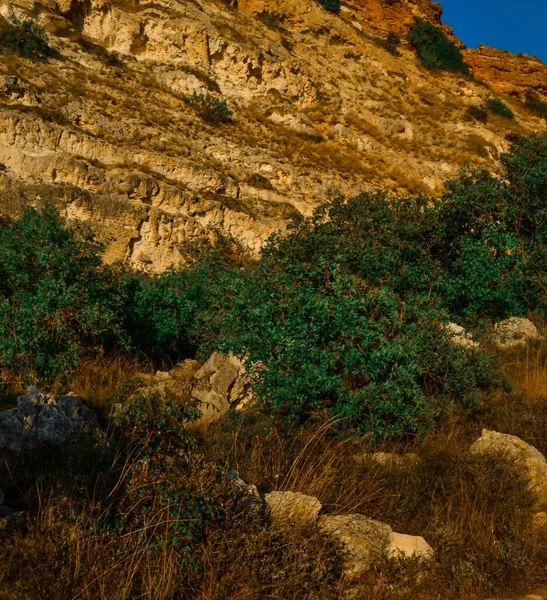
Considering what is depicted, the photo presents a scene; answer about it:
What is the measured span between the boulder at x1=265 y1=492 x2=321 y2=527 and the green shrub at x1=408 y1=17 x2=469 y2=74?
37904mm

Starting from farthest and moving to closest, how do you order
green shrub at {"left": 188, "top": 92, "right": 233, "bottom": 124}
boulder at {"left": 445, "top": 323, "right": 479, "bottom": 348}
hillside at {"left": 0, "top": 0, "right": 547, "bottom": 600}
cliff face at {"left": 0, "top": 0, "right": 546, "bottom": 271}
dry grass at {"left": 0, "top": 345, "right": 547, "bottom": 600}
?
green shrub at {"left": 188, "top": 92, "right": 233, "bottom": 124}
cliff face at {"left": 0, "top": 0, "right": 546, "bottom": 271}
boulder at {"left": 445, "top": 323, "right": 479, "bottom": 348}
hillside at {"left": 0, "top": 0, "right": 547, "bottom": 600}
dry grass at {"left": 0, "top": 345, "right": 547, "bottom": 600}

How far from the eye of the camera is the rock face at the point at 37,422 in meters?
3.60

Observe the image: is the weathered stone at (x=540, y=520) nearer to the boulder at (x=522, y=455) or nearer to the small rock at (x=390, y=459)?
the boulder at (x=522, y=455)

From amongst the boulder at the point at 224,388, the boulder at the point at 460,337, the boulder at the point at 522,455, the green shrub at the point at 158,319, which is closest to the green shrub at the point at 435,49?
the green shrub at the point at 158,319

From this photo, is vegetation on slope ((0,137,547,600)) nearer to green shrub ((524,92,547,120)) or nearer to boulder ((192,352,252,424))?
boulder ((192,352,252,424))

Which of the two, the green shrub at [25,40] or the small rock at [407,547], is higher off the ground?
the green shrub at [25,40]

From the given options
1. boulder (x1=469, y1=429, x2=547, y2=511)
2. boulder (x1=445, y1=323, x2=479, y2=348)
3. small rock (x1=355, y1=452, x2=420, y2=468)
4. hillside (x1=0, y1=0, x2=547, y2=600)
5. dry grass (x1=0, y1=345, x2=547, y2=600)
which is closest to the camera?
dry grass (x1=0, y1=345, x2=547, y2=600)

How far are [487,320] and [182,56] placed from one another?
21.1 meters

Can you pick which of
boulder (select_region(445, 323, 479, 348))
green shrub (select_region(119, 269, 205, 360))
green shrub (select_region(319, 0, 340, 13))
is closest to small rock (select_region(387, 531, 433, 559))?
boulder (select_region(445, 323, 479, 348))

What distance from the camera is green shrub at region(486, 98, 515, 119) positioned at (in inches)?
1270

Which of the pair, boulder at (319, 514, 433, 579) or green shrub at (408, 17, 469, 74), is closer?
boulder at (319, 514, 433, 579)

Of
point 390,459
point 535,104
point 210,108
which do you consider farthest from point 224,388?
point 535,104

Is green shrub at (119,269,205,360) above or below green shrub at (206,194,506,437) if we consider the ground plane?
below

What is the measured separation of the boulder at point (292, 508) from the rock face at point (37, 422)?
1.40m
